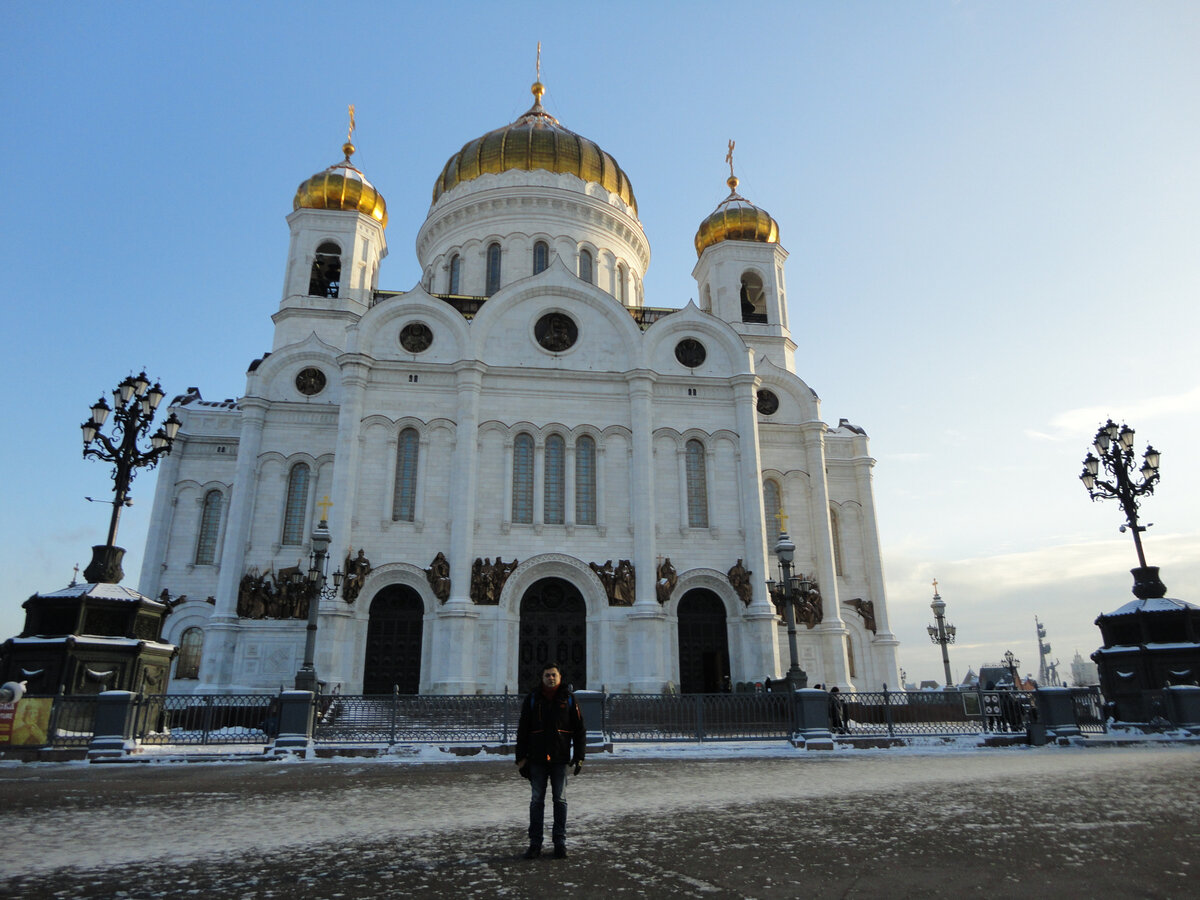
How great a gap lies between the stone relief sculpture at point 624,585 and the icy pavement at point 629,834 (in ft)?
45.5

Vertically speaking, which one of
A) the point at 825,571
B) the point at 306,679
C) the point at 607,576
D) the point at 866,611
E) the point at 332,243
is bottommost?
the point at 306,679

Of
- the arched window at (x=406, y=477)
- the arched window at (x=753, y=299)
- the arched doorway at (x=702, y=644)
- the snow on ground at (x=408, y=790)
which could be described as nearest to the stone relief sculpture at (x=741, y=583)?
the arched doorway at (x=702, y=644)

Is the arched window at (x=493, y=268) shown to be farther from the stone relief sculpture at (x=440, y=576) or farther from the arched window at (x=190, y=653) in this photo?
the arched window at (x=190, y=653)

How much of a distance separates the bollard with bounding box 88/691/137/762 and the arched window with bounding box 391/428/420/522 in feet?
39.3

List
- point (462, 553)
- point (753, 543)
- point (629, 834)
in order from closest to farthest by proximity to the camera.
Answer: point (629, 834), point (462, 553), point (753, 543)

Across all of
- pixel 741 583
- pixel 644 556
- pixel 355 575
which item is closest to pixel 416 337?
pixel 355 575

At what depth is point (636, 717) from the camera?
56.7 ft

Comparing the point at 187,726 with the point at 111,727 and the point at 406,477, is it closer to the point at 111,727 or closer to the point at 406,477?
the point at 111,727

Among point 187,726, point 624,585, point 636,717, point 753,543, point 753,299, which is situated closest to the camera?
point 636,717

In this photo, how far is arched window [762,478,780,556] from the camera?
2886 cm

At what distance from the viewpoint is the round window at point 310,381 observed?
93.8 feet

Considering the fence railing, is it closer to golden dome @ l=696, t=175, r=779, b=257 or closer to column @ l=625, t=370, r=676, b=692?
column @ l=625, t=370, r=676, b=692

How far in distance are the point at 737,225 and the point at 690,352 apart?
855 centimetres

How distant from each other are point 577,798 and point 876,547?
24.6m
